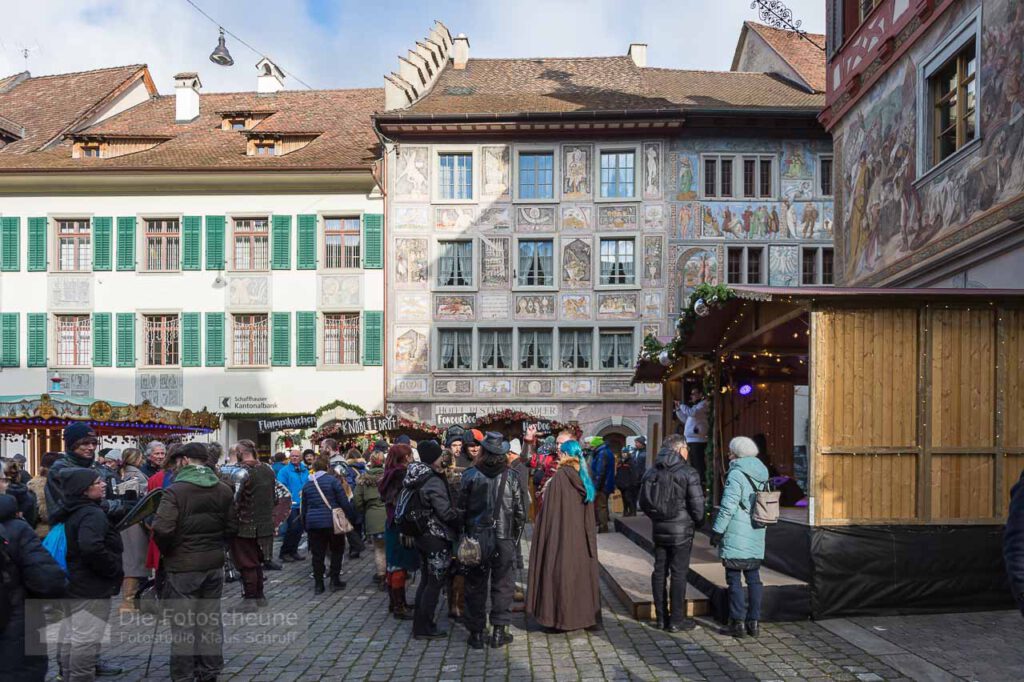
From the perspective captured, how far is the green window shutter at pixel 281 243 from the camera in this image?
2736cm

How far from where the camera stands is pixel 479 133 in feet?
90.3

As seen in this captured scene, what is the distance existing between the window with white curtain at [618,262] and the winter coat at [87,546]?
21814mm

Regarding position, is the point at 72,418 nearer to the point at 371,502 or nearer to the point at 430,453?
the point at 371,502

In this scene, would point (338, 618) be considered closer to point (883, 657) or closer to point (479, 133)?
point (883, 657)

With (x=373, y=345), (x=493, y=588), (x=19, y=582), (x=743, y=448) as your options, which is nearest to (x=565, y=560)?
(x=493, y=588)

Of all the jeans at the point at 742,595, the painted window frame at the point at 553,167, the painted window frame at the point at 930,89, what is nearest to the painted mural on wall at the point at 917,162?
the painted window frame at the point at 930,89

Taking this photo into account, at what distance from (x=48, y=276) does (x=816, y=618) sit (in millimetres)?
25748

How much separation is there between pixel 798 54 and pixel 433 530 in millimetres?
28846

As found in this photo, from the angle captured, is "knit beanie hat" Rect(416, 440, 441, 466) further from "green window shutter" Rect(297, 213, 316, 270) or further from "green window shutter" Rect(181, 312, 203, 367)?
"green window shutter" Rect(181, 312, 203, 367)

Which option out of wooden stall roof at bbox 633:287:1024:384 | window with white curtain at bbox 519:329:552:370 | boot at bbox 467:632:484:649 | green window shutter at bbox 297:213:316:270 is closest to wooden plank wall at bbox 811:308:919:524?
wooden stall roof at bbox 633:287:1024:384

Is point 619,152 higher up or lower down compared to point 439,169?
higher up

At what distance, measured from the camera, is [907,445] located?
8.65m

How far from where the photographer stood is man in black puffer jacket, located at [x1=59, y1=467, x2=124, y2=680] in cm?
618

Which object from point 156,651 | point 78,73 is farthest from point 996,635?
point 78,73
